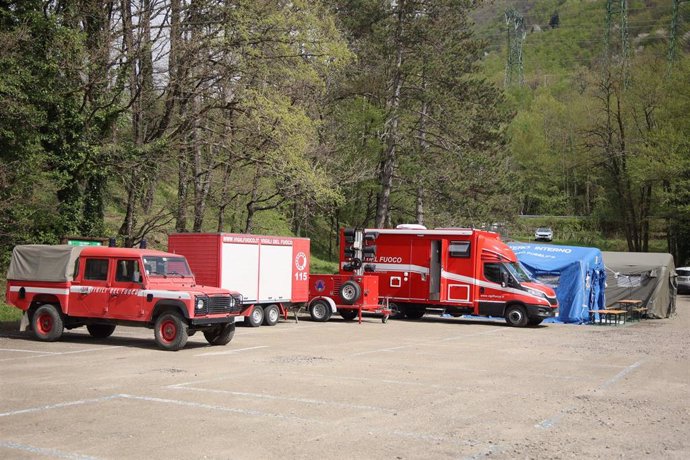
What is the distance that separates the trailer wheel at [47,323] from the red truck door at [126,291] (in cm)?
139

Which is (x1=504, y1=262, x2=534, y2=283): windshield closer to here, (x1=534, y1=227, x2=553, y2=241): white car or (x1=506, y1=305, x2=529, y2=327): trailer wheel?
(x1=506, y1=305, x2=529, y2=327): trailer wheel

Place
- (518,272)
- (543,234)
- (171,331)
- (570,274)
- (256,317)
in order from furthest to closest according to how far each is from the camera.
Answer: (543,234) → (570,274) → (518,272) → (256,317) → (171,331)

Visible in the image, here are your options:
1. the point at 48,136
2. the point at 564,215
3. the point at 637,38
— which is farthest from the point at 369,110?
the point at 637,38

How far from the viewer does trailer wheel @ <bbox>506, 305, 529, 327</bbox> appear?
1041 inches

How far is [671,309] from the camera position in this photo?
1273 inches

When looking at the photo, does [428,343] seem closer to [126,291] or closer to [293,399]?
[126,291]

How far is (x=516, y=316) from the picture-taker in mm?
26547

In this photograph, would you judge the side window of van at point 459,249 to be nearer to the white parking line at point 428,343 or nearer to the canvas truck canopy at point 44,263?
the white parking line at point 428,343

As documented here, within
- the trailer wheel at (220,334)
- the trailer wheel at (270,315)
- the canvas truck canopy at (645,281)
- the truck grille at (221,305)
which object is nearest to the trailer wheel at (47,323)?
the trailer wheel at (220,334)

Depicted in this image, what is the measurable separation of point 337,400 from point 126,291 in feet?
25.3

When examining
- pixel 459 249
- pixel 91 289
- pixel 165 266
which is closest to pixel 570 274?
pixel 459 249

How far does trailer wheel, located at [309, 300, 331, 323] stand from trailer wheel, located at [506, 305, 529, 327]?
6337 mm

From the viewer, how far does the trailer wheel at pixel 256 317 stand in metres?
23.0

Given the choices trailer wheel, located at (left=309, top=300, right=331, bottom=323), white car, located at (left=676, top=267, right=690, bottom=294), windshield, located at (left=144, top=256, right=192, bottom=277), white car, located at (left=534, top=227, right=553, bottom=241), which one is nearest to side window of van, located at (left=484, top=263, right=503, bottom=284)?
trailer wheel, located at (left=309, top=300, right=331, bottom=323)
